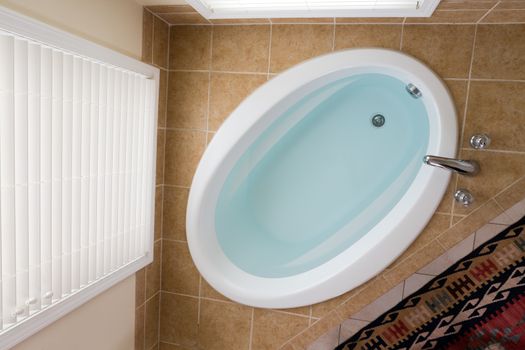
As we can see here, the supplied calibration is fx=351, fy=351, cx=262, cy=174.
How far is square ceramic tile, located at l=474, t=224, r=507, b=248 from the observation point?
155 centimetres

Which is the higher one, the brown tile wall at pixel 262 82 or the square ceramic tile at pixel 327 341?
the brown tile wall at pixel 262 82

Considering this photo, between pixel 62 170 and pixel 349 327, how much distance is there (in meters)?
1.42

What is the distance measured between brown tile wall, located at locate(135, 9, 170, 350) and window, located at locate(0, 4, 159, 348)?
12 cm

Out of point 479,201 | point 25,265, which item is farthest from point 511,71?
point 25,265

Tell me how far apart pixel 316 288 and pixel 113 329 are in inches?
36.1

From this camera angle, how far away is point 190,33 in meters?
1.70

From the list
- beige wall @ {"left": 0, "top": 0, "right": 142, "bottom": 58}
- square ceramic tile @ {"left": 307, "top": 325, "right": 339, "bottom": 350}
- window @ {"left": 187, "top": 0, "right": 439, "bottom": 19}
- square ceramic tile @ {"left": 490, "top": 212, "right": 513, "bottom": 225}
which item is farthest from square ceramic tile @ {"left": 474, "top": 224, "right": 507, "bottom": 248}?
beige wall @ {"left": 0, "top": 0, "right": 142, "bottom": 58}

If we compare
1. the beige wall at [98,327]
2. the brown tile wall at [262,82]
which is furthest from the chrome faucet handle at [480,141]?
the beige wall at [98,327]

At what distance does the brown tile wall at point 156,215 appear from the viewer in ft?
5.17

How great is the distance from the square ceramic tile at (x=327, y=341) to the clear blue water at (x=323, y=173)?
36 centimetres

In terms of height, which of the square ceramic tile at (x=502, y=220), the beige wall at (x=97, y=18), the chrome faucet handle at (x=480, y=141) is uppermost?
the beige wall at (x=97, y=18)

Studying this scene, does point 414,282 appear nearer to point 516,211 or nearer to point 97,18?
point 516,211

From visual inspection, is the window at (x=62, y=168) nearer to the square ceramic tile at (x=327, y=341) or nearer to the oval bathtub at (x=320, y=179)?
the oval bathtub at (x=320, y=179)

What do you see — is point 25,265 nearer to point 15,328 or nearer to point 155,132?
point 15,328
